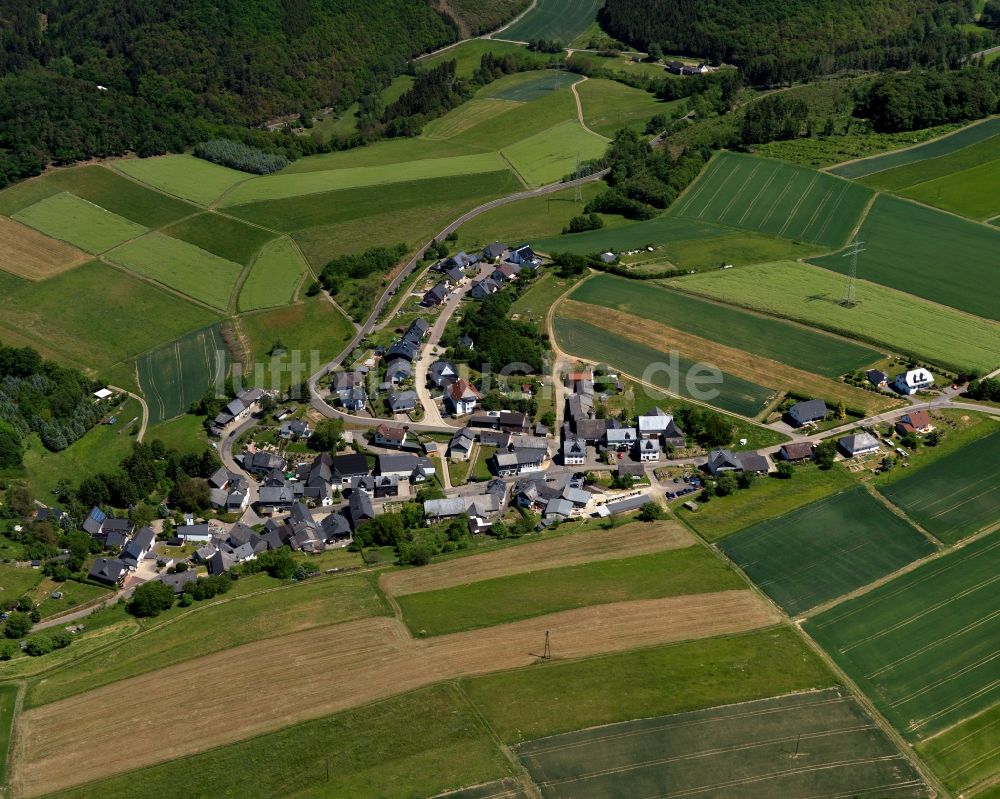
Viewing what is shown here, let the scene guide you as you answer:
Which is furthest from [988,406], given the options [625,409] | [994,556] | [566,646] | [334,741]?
[334,741]

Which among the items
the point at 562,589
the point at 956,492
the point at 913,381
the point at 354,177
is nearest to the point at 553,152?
the point at 354,177

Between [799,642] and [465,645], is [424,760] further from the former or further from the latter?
[799,642]

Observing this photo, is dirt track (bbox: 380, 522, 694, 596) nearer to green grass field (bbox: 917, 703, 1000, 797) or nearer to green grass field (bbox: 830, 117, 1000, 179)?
green grass field (bbox: 917, 703, 1000, 797)

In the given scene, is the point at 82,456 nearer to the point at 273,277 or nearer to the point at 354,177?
the point at 273,277

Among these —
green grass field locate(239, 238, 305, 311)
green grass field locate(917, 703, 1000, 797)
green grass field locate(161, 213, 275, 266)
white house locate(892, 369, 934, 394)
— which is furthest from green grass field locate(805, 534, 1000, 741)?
green grass field locate(161, 213, 275, 266)

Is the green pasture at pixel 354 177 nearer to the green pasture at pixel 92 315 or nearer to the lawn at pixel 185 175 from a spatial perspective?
the lawn at pixel 185 175

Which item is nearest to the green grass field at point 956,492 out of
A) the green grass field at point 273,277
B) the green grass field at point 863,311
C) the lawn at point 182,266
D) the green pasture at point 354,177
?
the green grass field at point 863,311
